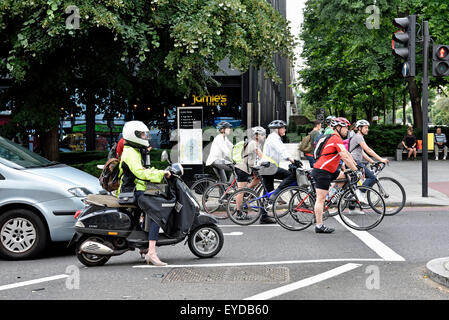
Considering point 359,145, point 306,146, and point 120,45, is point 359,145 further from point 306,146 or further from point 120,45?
point 120,45

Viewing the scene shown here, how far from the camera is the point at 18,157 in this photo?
27.1 ft

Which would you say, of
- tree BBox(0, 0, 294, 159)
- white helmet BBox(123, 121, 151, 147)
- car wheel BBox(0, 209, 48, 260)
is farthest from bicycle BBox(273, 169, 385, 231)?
tree BBox(0, 0, 294, 159)

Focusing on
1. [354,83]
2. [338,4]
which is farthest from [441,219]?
[354,83]

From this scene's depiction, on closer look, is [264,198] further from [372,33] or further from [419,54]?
[419,54]

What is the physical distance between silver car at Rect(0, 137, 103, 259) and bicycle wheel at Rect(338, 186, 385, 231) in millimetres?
4051

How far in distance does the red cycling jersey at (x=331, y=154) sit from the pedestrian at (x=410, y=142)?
17289 mm

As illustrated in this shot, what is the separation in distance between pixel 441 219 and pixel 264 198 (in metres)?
3.12

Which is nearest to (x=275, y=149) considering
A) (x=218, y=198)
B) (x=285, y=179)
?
(x=285, y=179)

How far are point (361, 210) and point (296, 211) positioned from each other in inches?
39.5

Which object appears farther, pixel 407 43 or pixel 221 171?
pixel 407 43

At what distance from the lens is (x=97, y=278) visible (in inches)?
252

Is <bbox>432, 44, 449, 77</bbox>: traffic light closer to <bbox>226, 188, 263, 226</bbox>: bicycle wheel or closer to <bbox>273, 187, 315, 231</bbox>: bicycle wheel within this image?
<bbox>273, 187, 315, 231</bbox>: bicycle wheel

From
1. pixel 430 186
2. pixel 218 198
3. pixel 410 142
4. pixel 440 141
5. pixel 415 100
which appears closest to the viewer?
pixel 218 198

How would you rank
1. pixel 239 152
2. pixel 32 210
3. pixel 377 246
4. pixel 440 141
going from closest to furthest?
1. pixel 32 210
2. pixel 377 246
3. pixel 239 152
4. pixel 440 141
